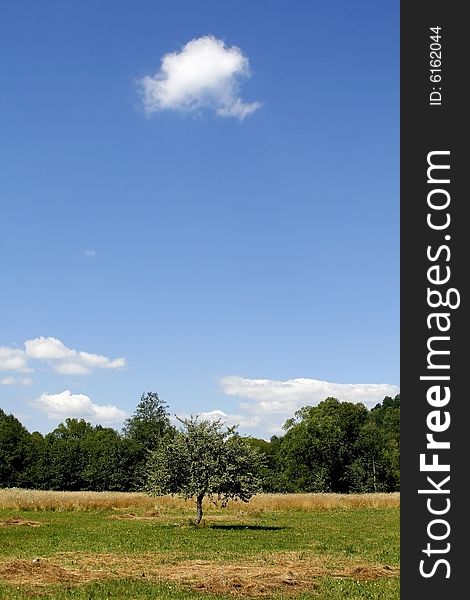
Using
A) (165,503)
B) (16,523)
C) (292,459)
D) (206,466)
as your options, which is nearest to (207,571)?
(206,466)

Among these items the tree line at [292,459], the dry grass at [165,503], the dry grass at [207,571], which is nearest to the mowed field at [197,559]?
the dry grass at [207,571]

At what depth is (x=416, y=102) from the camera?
1094 cm

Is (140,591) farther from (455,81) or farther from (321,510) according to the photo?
(321,510)

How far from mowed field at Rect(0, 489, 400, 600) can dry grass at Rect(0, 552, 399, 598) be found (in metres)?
0.03

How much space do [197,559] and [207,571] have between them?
2891 mm

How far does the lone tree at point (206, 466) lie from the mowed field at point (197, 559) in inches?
77.6

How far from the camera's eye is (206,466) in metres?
36.0

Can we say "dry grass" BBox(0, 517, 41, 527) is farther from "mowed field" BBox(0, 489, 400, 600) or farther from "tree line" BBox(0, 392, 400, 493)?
"tree line" BBox(0, 392, 400, 493)

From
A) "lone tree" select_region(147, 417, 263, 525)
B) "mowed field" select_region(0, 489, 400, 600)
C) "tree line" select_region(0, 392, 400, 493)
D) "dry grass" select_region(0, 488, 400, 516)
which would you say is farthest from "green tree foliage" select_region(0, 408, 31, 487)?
"lone tree" select_region(147, 417, 263, 525)

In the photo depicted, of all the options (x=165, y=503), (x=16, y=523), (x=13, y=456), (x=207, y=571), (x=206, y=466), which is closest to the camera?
(x=207, y=571)

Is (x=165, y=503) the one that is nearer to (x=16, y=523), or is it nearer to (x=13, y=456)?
(x=16, y=523)

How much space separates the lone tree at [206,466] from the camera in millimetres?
35906

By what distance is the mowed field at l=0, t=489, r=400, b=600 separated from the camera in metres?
17.7

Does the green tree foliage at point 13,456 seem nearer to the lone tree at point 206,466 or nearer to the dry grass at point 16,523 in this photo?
the dry grass at point 16,523
